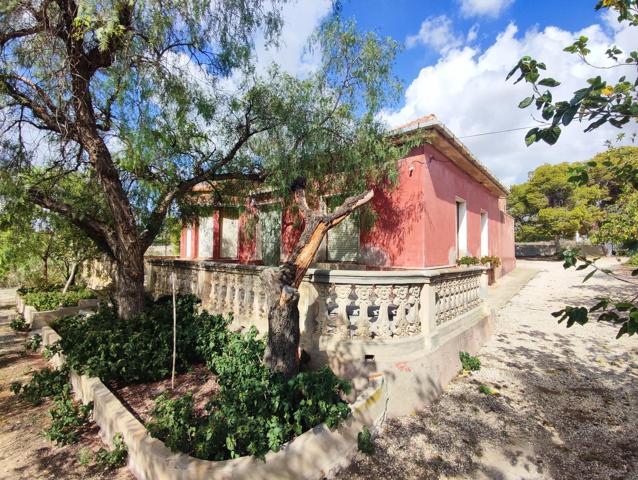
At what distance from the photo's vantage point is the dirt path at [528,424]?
8.82ft

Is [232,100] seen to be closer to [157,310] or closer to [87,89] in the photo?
[87,89]

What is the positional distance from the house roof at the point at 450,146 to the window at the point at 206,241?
315 inches

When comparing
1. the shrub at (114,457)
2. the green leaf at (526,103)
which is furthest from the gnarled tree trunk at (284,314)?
the green leaf at (526,103)

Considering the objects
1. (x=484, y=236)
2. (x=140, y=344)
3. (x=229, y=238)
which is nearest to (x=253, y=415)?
(x=140, y=344)

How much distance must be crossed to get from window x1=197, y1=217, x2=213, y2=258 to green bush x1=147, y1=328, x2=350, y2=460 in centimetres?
890

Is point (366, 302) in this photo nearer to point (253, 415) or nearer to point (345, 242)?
point (253, 415)

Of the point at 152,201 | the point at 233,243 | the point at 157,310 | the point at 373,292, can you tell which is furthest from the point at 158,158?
the point at 233,243

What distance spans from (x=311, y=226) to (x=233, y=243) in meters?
7.78

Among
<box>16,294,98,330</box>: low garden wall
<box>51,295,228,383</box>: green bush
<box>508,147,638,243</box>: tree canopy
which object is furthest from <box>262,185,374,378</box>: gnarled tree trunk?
<box>508,147,638,243</box>: tree canopy

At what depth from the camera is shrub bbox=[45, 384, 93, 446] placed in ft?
9.96

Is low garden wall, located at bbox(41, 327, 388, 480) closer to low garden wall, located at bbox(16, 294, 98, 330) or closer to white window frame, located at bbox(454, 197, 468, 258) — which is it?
low garden wall, located at bbox(16, 294, 98, 330)

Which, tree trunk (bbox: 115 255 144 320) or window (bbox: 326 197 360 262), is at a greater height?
window (bbox: 326 197 360 262)

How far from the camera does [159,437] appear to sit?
253 centimetres

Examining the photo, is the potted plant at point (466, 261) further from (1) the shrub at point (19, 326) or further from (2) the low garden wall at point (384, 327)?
(1) the shrub at point (19, 326)
